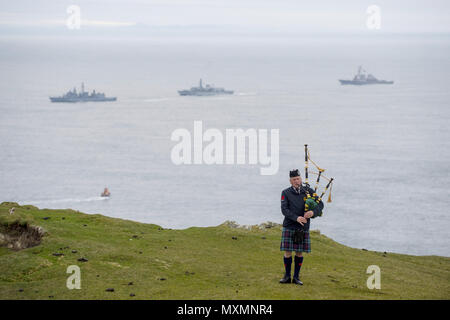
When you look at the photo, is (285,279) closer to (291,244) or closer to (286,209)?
(291,244)

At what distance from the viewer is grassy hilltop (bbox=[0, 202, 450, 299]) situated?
19031 millimetres

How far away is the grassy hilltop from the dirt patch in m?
0.04

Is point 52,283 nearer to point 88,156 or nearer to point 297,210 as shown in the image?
point 297,210

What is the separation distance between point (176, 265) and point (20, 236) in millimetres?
7208

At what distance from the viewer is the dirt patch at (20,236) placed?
2427cm

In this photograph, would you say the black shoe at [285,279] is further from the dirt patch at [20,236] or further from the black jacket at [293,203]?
the dirt patch at [20,236]

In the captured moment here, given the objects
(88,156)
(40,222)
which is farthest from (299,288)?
(88,156)

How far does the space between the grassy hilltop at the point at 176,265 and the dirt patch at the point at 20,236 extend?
4 centimetres

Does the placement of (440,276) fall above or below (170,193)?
above

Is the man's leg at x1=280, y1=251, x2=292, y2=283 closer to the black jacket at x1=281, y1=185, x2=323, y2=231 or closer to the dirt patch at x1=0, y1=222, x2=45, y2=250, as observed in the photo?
the black jacket at x1=281, y1=185, x2=323, y2=231

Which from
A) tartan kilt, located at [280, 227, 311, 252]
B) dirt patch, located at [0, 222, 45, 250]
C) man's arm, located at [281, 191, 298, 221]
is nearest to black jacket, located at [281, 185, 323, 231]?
man's arm, located at [281, 191, 298, 221]

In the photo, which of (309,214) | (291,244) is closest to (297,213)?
(309,214)

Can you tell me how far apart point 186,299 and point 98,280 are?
11.8 feet
